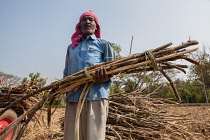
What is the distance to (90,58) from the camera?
1629mm

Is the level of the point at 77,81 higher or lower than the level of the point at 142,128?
higher

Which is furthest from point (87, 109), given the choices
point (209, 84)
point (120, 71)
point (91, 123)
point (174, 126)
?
point (209, 84)

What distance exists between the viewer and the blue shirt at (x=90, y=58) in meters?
1.52

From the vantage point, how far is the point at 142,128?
8.30 ft

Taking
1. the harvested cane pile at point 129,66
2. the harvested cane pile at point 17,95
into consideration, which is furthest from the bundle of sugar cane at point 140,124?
the harvested cane pile at point 17,95

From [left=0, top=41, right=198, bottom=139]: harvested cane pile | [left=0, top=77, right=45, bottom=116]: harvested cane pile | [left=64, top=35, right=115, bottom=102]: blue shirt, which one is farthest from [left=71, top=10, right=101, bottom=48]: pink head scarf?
[left=0, top=77, right=45, bottom=116]: harvested cane pile

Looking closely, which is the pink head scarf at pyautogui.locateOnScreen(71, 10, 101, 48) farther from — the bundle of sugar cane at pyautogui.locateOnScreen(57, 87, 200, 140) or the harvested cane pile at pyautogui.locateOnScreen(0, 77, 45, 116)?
the harvested cane pile at pyautogui.locateOnScreen(0, 77, 45, 116)

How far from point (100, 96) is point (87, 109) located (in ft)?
0.62

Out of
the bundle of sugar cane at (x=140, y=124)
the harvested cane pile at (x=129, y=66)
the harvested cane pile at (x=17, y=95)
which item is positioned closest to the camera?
the harvested cane pile at (x=129, y=66)

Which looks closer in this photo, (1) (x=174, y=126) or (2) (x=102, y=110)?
(2) (x=102, y=110)

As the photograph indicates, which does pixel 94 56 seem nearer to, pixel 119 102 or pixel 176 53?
pixel 176 53

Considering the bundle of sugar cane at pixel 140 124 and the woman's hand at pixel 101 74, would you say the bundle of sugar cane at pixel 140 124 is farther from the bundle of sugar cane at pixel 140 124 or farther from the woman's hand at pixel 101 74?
the woman's hand at pixel 101 74

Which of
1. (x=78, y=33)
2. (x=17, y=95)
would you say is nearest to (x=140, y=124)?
(x=78, y=33)

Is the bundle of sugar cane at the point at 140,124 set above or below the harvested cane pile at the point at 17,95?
below
